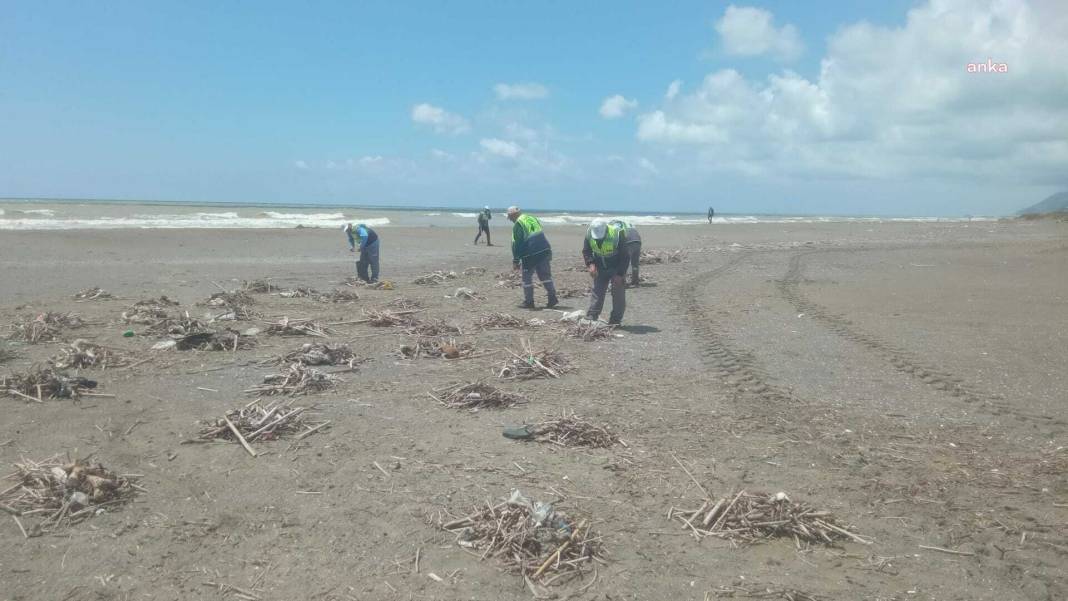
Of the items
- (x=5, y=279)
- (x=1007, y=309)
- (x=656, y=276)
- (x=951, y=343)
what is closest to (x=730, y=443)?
(x=951, y=343)

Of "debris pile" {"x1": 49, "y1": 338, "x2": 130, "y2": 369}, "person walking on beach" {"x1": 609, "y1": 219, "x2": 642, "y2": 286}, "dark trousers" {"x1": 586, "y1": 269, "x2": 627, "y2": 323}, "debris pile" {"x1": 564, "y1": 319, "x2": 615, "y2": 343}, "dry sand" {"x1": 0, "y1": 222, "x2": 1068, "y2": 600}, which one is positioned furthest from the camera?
"person walking on beach" {"x1": 609, "y1": 219, "x2": 642, "y2": 286}

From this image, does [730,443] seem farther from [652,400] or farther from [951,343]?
[951,343]

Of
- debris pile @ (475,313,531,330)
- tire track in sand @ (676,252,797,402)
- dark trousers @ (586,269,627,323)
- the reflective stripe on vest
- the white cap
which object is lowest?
tire track in sand @ (676,252,797,402)

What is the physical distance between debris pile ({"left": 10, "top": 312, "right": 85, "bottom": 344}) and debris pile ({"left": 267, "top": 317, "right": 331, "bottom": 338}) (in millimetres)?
2747

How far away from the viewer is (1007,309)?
11852 millimetres

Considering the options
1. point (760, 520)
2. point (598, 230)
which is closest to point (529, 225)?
point (598, 230)

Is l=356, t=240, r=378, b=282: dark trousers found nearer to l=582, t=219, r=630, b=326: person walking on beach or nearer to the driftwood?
l=582, t=219, r=630, b=326: person walking on beach

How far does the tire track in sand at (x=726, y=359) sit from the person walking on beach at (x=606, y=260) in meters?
1.30

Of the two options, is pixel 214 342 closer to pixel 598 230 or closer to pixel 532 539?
pixel 598 230

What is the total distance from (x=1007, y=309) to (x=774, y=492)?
10.1 meters

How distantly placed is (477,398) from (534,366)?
1.19 m

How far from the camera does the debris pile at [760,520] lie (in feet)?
13.0

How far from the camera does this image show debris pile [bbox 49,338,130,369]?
7426 mm

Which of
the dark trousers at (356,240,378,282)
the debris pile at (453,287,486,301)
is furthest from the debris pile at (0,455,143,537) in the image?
the dark trousers at (356,240,378,282)
